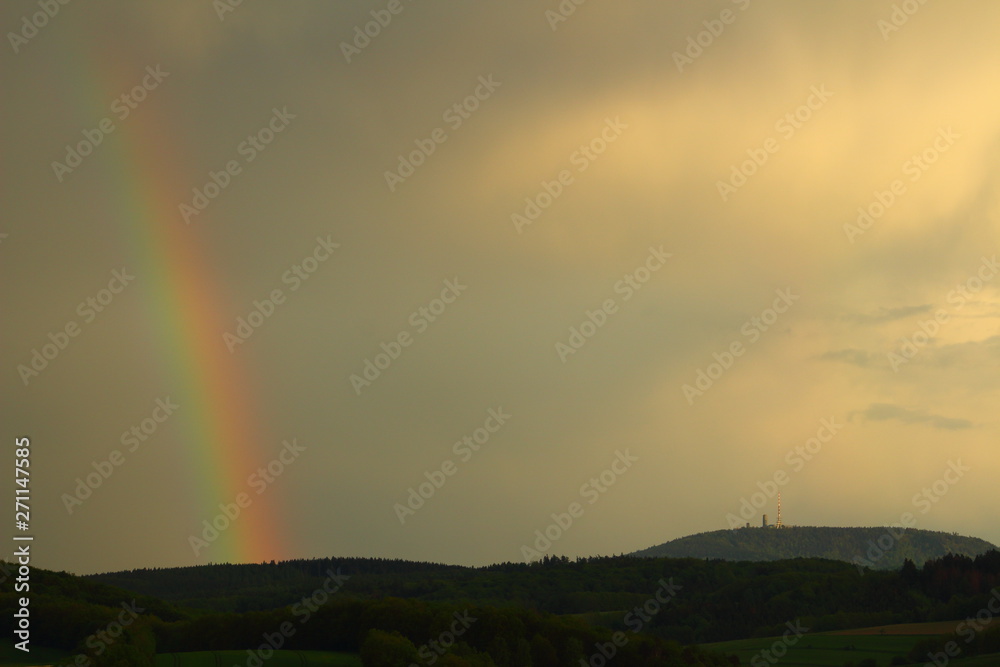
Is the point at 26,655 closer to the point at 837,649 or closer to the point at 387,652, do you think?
the point at 387,652

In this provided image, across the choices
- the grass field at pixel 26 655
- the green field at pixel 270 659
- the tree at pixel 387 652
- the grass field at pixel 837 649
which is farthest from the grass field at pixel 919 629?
the grass field at pixel 26 655

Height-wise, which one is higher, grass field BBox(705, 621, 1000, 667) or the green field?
the green field

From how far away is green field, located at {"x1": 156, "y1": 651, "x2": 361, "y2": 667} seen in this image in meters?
106

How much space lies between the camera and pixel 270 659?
108 metres

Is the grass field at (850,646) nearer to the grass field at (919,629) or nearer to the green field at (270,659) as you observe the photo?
the grass field at (919,629)

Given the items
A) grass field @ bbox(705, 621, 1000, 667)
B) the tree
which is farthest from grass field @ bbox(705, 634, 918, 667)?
the tree

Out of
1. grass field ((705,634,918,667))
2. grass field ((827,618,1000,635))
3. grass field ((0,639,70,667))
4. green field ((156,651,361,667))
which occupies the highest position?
grass field ((0,639,70,667))

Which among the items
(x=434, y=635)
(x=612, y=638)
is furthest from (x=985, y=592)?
(x=434, y=635)

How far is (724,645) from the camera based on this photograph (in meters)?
178

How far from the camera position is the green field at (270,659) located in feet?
348

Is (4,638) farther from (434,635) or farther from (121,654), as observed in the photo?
(434,635)

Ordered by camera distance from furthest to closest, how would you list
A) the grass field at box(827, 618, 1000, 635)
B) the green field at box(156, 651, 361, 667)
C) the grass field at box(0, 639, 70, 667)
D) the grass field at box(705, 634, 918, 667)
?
the grass field at box(827, 618, 1000, 635) → the grass field at box(705, 634, 918, 667) → the grass field at box(0, 639, 70, 667) → the green field at box(156, 651, 361, 667)

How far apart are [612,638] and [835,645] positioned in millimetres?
43023

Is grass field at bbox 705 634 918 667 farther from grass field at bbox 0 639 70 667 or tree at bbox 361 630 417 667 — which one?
grass field at bbox 0 639 70 667
